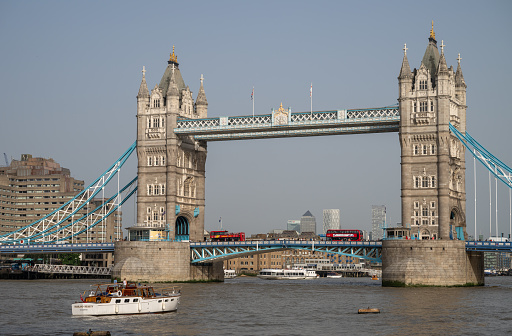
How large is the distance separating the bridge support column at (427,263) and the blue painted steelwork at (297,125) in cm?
1941

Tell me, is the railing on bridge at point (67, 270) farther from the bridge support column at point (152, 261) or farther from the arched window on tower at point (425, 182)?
the arched window on tower at point (425, 182)

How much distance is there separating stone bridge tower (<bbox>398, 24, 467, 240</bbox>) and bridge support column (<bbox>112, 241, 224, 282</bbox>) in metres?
35.1

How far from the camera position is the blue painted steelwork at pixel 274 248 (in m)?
127

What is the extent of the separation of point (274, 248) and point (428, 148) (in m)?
29.0

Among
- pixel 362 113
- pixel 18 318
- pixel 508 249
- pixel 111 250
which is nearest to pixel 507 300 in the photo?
pixel 508 249

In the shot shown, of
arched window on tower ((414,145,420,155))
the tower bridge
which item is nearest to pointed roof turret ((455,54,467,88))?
the tower bridge

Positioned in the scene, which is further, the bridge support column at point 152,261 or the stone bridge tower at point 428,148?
the bridge support column at point 152,261

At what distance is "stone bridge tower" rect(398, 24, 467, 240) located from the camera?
404 ft

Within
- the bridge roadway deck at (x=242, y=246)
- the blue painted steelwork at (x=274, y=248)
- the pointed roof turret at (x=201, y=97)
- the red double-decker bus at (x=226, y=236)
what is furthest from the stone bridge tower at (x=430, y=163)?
the pointed roof turret at (x=201, y=97)

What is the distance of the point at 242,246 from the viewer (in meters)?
136

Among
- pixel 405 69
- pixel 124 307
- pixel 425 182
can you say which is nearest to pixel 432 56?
pixel 405 69

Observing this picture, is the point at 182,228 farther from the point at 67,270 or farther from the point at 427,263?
the point at 67,270

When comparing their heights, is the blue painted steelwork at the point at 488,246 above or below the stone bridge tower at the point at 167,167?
below

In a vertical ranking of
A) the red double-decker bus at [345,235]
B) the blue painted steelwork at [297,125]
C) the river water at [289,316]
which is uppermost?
the blue painted steelwork at [297,125]
